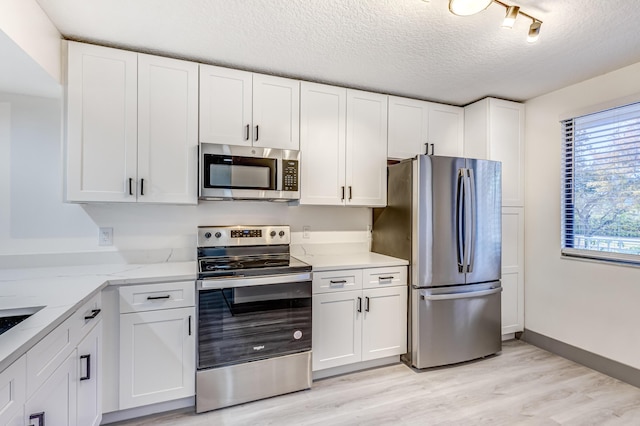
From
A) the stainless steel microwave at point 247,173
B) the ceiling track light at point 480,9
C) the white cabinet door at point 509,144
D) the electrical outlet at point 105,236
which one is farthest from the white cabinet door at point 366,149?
the electrical outlet at point 105,236

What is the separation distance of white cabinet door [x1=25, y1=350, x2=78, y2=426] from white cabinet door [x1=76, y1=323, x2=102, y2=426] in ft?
0.22

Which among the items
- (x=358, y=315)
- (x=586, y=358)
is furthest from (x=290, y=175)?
(x=586, y=358)

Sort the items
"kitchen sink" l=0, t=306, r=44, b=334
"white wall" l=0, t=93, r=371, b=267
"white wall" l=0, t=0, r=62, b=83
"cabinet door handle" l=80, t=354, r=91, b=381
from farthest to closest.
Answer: "white wall" l=0, t=93, r=371, b=267 < "cabinet door handle" l=80, t=354, r=91, b=381 < "white wall" l=0, t=0, r=62, b=83 < "kitchen sink" l=0, t=306, r=44, b=334

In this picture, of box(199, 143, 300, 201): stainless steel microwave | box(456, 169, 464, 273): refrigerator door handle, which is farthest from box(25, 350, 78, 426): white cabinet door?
box(456, 169, 464, 273): refrigerator door handle

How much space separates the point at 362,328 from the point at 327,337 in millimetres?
307

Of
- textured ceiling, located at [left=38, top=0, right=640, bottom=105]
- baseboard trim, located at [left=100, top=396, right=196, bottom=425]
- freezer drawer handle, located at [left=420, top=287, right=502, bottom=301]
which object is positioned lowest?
baseboard trim, located at [left=100, top=396, right=196, bottom=425]

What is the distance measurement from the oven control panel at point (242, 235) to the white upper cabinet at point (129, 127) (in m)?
0.27

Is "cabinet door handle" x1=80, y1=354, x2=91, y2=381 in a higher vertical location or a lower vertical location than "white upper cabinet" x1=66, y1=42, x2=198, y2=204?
lower

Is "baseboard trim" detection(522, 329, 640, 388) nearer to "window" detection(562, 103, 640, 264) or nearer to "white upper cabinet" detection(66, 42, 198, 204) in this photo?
"window" detection(562, 103, 640, 264)

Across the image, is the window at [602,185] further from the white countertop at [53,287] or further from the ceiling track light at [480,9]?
the white countertop at [53,287]

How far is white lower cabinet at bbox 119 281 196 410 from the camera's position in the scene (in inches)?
74.5

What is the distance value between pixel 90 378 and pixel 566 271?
11.7 ft

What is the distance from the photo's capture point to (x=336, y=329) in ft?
8.02

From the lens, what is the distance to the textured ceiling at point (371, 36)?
5.74ft
